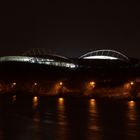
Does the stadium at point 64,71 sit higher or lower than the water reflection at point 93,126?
higher

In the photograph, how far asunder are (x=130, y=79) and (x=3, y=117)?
2756 cm

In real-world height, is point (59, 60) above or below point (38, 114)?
above

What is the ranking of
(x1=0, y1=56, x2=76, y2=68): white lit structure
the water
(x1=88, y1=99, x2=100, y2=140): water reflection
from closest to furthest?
the water, (x1=88, y1=99, x2=100, y2=140): water reflection, (x1=0, y1=56, x2=76, y2=68): white lit structure

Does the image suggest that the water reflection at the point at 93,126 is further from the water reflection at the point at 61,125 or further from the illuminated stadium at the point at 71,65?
the illuminated stadium at the point at 71,65

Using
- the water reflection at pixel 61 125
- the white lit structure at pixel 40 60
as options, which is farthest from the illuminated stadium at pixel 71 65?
the water reflection at pixel 61 125

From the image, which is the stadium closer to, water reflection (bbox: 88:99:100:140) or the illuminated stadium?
the illuminated stadium

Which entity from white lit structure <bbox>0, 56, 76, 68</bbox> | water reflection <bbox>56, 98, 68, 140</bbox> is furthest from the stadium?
water reflection <bbox>56, 98, 68, 140</bbox>

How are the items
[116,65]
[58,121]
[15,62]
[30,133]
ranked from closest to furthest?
1. [30,133]
2. [58,121]
3. [116,65]
4. [15,62]

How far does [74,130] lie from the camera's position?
15.5 m

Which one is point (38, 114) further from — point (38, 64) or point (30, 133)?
point (38, 64)

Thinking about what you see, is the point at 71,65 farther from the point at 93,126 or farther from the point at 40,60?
the point at 93,126

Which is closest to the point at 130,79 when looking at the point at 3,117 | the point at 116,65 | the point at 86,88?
the point at 86,88

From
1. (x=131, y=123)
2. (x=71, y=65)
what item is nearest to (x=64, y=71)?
(x=71, y=65)

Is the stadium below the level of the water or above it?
above
